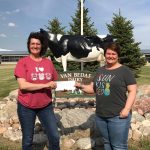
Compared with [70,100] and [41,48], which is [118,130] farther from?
[70,100]

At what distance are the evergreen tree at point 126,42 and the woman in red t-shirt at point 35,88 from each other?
15713mm

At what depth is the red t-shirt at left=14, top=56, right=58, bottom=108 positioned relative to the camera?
4898mm

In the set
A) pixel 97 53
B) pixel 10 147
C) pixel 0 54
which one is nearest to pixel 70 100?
pixel 97 53

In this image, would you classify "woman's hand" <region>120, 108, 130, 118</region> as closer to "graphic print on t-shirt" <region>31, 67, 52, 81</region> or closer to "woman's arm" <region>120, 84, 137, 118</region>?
"woman's arm" <region>120, 84, 137, 118</region>

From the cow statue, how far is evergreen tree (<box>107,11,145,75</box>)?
9.27 meters

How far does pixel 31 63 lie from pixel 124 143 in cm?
169

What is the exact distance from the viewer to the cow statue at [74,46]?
11.2 m

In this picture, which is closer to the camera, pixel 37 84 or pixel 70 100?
pixel 37 84

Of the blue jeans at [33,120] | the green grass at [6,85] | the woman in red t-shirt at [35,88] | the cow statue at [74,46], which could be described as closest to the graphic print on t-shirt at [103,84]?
the woman in red t-shirt at [35,88]

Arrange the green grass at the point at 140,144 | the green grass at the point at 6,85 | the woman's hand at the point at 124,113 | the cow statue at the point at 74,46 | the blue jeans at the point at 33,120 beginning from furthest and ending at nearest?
the green grass at the point at 6,85
the cow statue at the point at 74,46
the green grass at the point at 140,144
the blue jeans at the point at 33,120
the woman's hand at the point at 124,113

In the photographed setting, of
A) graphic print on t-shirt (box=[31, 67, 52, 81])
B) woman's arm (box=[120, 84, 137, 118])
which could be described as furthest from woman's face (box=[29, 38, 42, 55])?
woman's arm (box=[120, 84, 137, 118])

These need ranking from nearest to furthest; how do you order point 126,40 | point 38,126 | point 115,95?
point 115,95, point 38,126, point 126,40

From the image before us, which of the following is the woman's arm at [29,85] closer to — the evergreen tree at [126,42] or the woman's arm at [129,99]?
the woman's arm at [129,99]

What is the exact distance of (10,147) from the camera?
665cm
